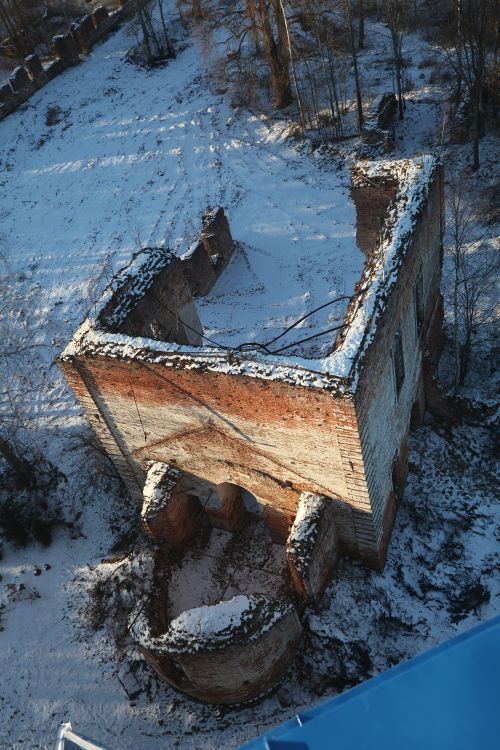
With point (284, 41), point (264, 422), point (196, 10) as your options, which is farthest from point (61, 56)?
point (264, 422)

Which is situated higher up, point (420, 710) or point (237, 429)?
point (420, 710)

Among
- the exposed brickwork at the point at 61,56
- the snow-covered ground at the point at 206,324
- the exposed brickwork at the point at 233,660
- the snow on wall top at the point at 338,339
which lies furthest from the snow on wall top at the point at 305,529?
the exposed brickwork at the point at 61,56

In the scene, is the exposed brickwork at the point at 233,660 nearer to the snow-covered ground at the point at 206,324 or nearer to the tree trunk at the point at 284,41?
the snow-covered ground at the point at 206,324

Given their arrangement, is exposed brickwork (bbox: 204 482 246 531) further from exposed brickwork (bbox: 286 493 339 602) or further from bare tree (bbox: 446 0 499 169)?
bare tree (bbox: 446 0 499 169)

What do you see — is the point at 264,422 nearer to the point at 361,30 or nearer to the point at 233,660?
the point at 233,660

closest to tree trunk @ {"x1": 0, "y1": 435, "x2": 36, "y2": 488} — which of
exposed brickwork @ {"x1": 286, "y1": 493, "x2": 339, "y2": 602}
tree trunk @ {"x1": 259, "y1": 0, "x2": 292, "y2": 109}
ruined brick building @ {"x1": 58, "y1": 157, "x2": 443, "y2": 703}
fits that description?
ruined brick building @ {"x1": 58, "y1": 157, "x2": 443, "y2": 703}

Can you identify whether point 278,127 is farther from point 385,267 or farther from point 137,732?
point 137,732
